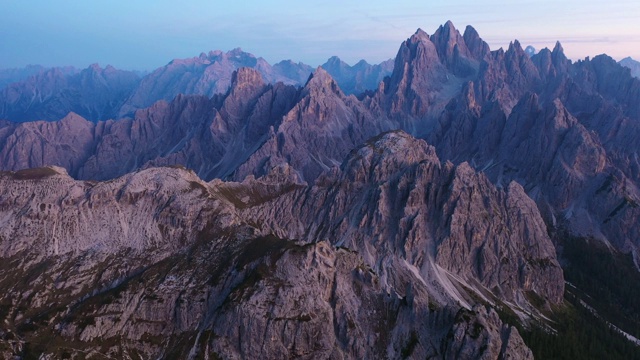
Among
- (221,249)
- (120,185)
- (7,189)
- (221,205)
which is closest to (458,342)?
(221,249)

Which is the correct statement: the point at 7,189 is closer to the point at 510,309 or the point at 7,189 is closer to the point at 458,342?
the point at 458,342

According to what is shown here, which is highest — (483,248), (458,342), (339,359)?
(458,342)

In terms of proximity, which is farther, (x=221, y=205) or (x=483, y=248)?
(x=483, y=248)

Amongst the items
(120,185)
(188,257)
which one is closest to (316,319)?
(188,257)

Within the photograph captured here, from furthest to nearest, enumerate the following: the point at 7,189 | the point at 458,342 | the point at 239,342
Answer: the point at 7,189 → the point at 239,342 → the point at 458,342

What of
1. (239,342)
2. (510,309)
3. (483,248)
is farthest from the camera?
(483,248)

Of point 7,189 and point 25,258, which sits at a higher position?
point 7,189
